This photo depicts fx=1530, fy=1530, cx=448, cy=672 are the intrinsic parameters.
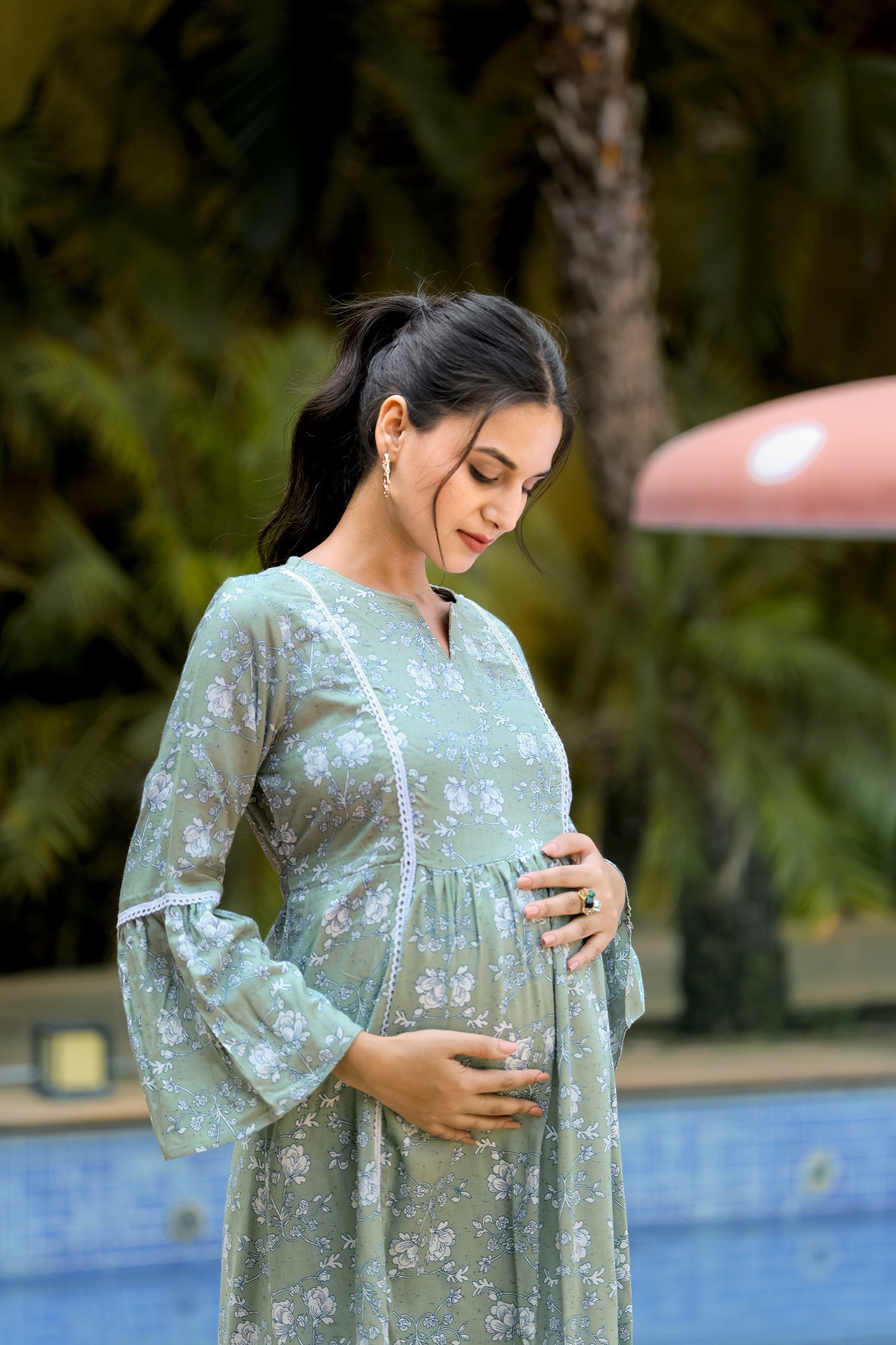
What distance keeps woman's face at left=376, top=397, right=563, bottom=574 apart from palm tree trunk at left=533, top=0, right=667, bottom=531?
4648 millimetres

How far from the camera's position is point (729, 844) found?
6266 millimetres

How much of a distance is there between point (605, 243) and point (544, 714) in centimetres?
470

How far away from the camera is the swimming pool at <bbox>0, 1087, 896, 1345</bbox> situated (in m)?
4.32

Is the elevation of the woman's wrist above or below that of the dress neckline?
below

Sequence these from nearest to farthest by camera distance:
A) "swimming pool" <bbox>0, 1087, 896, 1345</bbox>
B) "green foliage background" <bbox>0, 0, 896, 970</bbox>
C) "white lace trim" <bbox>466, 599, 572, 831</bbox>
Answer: "white lace trim" <bbox>466, 599, 572, 831</bbox>
"swimming pool" <bbox>0, 1087, 896, 1345</bbox>
"green foliage background" <bbox>0, 0, 896, 970</bbox>

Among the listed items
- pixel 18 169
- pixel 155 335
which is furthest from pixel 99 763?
pixel 18 169

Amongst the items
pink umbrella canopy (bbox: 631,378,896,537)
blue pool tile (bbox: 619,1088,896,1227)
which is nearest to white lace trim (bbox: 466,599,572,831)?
pink umbrella canopy (bbox: 631,378,896,537)

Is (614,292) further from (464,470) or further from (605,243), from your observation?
(464,470)

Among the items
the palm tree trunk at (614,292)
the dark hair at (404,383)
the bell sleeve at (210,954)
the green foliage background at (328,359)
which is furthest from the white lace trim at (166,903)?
the palm tree trunk at (614,292)

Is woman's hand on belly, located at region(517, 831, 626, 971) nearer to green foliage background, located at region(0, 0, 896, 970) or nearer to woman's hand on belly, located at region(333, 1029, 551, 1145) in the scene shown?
woman's hand on belly, located at region(333, 1029, 551, 1145)

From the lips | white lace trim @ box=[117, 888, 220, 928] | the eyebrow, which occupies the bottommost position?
white lace trim @ box=[117, 888, 220, 928]

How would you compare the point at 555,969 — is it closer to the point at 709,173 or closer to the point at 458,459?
the point at 458,459

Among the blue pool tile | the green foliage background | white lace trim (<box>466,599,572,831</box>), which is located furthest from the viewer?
the green foliage background

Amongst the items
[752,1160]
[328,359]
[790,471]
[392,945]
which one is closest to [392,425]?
[392,945]
